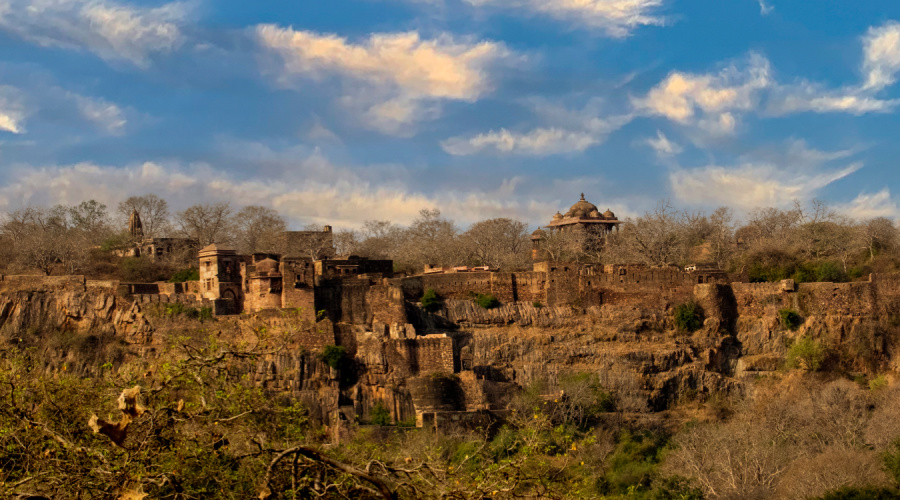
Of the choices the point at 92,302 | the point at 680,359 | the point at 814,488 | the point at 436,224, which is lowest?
the point at 814,488

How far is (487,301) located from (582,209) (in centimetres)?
2353

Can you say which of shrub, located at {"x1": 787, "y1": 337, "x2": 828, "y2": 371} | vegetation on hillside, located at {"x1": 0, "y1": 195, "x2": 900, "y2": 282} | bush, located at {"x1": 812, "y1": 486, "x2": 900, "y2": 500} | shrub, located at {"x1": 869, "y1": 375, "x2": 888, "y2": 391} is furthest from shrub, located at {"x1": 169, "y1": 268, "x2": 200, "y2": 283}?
shrub, located at {"x1": 869, "y1": 375, "x2": 888, "y2": 391}

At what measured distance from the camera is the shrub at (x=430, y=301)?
43812mm

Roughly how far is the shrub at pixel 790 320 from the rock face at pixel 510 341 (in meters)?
0.26

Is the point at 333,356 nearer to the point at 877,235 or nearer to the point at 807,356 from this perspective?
the point at 807,356

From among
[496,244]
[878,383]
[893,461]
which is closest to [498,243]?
[496,244]

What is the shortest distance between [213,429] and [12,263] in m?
41.1

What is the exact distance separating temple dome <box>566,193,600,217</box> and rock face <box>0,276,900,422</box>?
1976 centimetres

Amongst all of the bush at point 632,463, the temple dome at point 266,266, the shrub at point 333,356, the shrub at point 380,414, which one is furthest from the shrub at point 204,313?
the bush at point 632,463

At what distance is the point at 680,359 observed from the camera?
43.8 m

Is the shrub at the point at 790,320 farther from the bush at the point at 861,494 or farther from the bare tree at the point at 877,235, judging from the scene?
the bush at the point at 861,494

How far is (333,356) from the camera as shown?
3897 cm

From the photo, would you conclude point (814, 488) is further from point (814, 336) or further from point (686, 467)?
point (814, 336)

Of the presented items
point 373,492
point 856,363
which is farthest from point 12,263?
point 373,492
